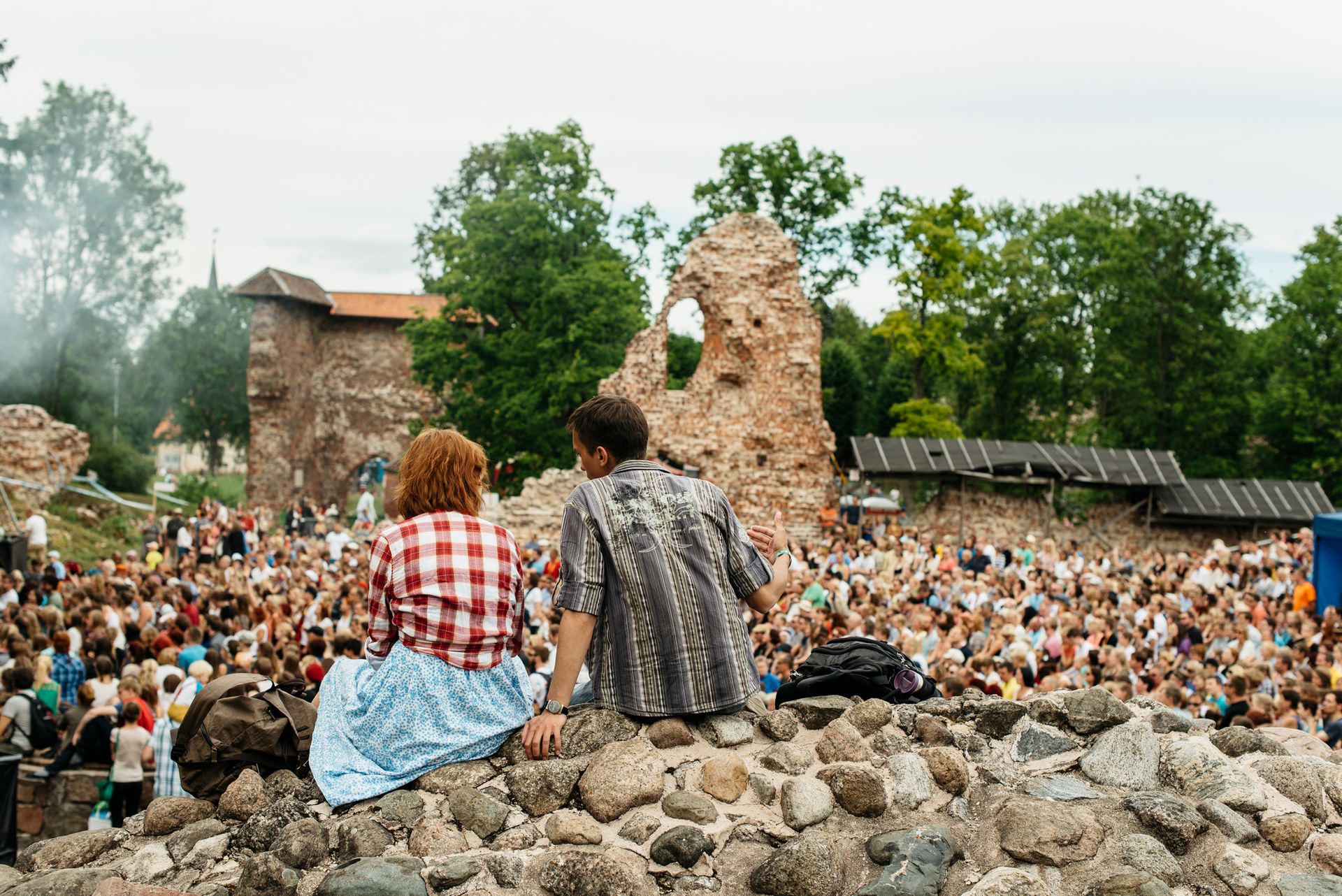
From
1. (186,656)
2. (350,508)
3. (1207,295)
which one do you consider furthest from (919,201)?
(186,656)

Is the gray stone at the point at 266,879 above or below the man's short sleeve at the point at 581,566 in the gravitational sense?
below

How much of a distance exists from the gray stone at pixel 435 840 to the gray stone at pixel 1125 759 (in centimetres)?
216

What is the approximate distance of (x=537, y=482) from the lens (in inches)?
926

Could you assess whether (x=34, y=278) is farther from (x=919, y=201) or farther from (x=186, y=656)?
(x=186, y=656)

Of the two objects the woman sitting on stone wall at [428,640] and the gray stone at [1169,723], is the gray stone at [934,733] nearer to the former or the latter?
the gray stone at [1169,723]

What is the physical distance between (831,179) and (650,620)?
102 ft

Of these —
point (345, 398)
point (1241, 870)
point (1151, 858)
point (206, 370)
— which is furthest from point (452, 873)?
point (206, 370)

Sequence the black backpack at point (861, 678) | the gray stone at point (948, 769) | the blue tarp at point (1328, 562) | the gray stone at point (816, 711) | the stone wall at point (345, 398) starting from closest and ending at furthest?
the gray stone at point (948, 769) < the gray stone at point (816, 711) < the black backpack at point (861, 678) < the blue tarp at point (1328, 562) < the stone wall at point (345, 398)

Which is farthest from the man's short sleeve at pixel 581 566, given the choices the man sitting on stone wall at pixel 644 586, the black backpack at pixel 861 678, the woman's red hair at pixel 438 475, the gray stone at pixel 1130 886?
the gray stone at pixel 1130 886

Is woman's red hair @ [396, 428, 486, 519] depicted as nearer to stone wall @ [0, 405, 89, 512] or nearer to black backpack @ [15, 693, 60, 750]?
black backpack @ [15, 693, 60, 750]

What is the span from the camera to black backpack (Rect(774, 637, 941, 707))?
4449 mm

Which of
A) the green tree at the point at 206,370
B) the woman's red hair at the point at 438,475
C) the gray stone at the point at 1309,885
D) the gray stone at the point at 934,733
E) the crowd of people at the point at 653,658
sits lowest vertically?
the crowd of people at the point at 653,658

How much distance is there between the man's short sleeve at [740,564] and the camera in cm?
389

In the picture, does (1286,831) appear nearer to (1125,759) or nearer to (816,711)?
(1125,759)
